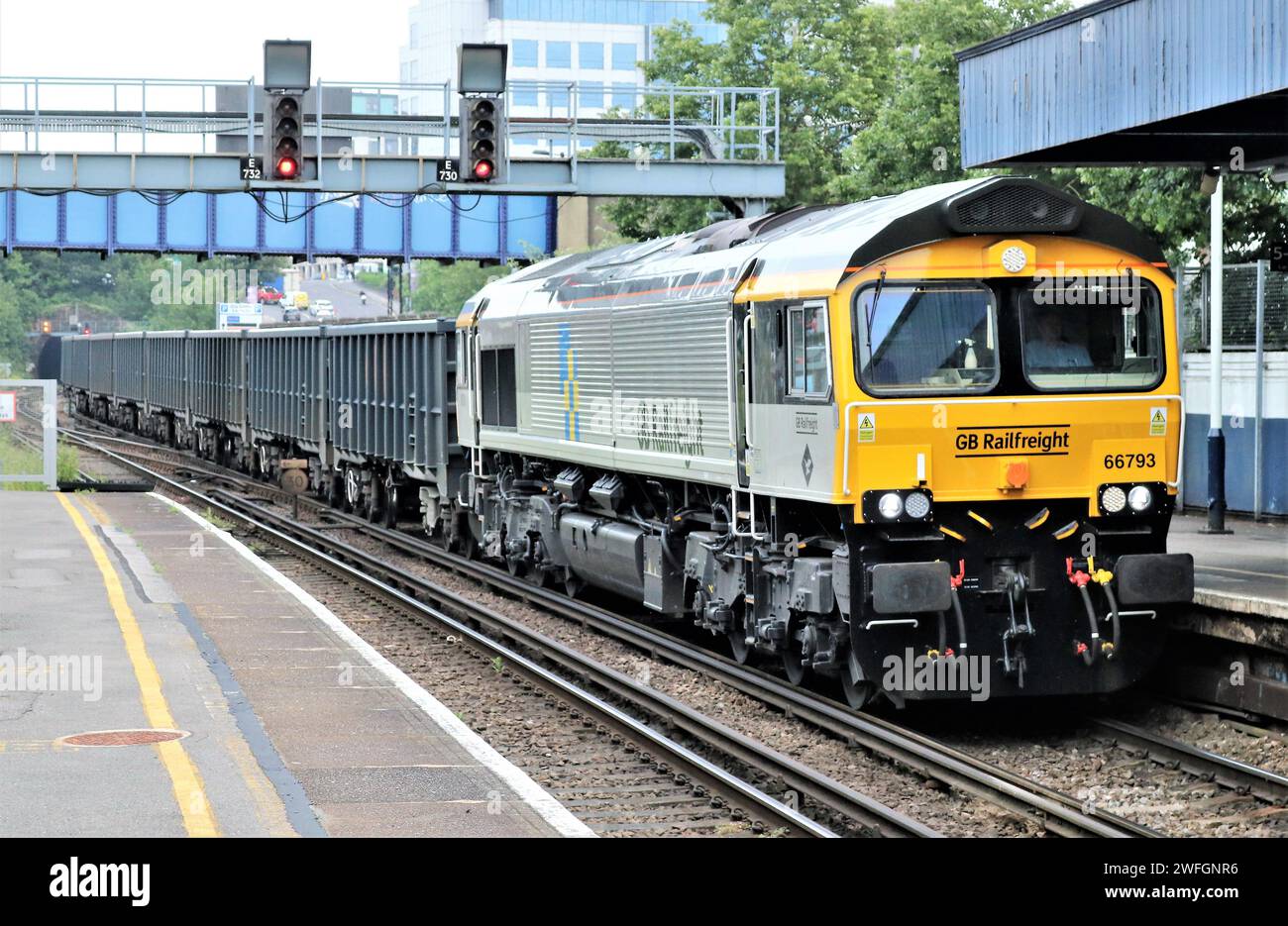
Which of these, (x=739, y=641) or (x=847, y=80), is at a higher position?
(x=847, y=80)

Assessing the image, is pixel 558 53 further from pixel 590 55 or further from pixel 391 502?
pixel 391 502

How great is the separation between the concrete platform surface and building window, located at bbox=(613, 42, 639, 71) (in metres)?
107

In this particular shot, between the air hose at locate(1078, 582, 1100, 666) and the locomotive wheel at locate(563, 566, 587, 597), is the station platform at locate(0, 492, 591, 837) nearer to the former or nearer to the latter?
the locomotive wheel at locate(563, 566, 587, 597)

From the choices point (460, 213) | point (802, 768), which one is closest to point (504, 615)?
point (802, 768)

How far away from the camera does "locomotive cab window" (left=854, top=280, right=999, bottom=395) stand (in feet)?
38.0

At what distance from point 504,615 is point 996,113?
7166 millimetres

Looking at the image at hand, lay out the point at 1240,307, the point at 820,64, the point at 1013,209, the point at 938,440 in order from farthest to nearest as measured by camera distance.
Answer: the point at 820,64 < the point at 1240,307 < the point at 1013,209 < the point at 938,440

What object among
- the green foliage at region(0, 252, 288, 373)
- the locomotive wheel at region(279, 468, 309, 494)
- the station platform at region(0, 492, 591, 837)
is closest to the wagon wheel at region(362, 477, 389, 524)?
the locomotive wheel at region(279, 468, 309, 494)

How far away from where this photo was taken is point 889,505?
11406mm

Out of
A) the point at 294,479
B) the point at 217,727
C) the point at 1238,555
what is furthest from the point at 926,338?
the point at 294,479

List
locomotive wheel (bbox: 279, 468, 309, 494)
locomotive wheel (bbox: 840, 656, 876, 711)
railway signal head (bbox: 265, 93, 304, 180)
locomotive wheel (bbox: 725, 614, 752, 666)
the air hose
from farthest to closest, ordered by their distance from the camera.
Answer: locomotive wheel (bbox: 279, 468, 309, 494), railway signal head (bbox: 265, 93, 304, 180), locomotive wheel (bbox: 725, 614, 752, 666), locomotive wheel (bbox: 840, 656, 876, 711), the air hose

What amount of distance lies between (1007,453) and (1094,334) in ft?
3.59

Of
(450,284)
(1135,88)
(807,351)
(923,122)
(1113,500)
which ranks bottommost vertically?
(1113,500)
